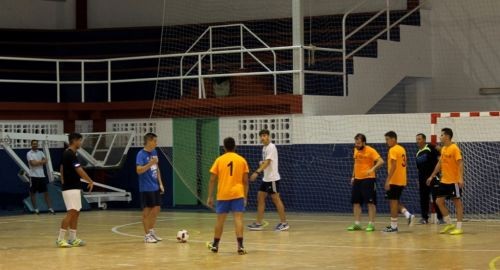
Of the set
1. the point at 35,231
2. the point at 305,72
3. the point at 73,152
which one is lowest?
the point at 35,231

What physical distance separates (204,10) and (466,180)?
12.9 metres

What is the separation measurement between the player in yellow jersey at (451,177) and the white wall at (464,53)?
9.66 m

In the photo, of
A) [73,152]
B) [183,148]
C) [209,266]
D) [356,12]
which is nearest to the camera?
[209,266]

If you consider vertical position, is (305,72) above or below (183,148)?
above

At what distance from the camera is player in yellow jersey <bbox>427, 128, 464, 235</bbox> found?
68.1ft

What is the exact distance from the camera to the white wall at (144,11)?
34094 mm

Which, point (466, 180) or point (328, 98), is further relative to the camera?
point (328, 98)

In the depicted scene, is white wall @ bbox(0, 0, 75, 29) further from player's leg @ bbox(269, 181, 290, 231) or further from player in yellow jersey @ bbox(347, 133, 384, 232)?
player in yellow jersey @ bbox(347, 133, 384, 232)

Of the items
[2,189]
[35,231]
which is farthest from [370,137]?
[2,189]

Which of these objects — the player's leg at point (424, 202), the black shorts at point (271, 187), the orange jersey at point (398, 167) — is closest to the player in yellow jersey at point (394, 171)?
the orange jersey at point (398, 167)

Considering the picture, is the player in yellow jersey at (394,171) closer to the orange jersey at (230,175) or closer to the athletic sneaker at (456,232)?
the athletic sneaker at (456,232)

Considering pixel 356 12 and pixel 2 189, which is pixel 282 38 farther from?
pixel 2 189

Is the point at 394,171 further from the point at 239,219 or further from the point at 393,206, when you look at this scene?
the point at 239,219

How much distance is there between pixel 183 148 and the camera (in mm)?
30281
